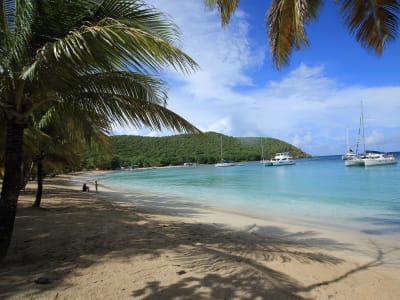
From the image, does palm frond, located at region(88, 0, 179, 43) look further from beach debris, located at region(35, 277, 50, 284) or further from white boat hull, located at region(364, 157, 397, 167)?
white boat hull, located at region(364, 157, 397, 167)

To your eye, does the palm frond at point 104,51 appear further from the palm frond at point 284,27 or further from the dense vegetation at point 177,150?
the dense vegetation at point 177,150

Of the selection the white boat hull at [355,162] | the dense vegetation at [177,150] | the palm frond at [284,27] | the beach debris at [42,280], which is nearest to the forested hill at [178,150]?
the dense vegetation at [177,150]

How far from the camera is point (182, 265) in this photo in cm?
367

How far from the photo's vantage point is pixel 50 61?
9.68 feet

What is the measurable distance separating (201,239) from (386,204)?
10.5m

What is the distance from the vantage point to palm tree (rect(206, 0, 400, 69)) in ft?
13.0

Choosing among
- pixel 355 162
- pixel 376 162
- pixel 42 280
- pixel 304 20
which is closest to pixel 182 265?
pixel 42 280

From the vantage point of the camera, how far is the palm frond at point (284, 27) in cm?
441

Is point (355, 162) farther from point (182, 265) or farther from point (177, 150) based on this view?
point (177, 150)

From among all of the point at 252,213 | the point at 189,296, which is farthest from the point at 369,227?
the point at 189,296

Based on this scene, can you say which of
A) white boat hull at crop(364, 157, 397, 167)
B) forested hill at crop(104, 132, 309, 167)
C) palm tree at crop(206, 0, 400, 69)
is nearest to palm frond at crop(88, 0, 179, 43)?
palm tree at crop(206, 0, 400, 69)

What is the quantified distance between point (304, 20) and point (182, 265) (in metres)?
3.85

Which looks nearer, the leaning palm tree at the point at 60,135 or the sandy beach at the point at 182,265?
the sandy beach at the point at 182,265

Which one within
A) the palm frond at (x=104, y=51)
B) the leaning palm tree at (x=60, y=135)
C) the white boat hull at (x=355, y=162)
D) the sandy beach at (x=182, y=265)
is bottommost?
the sandy beach at (x=182, y=265)
